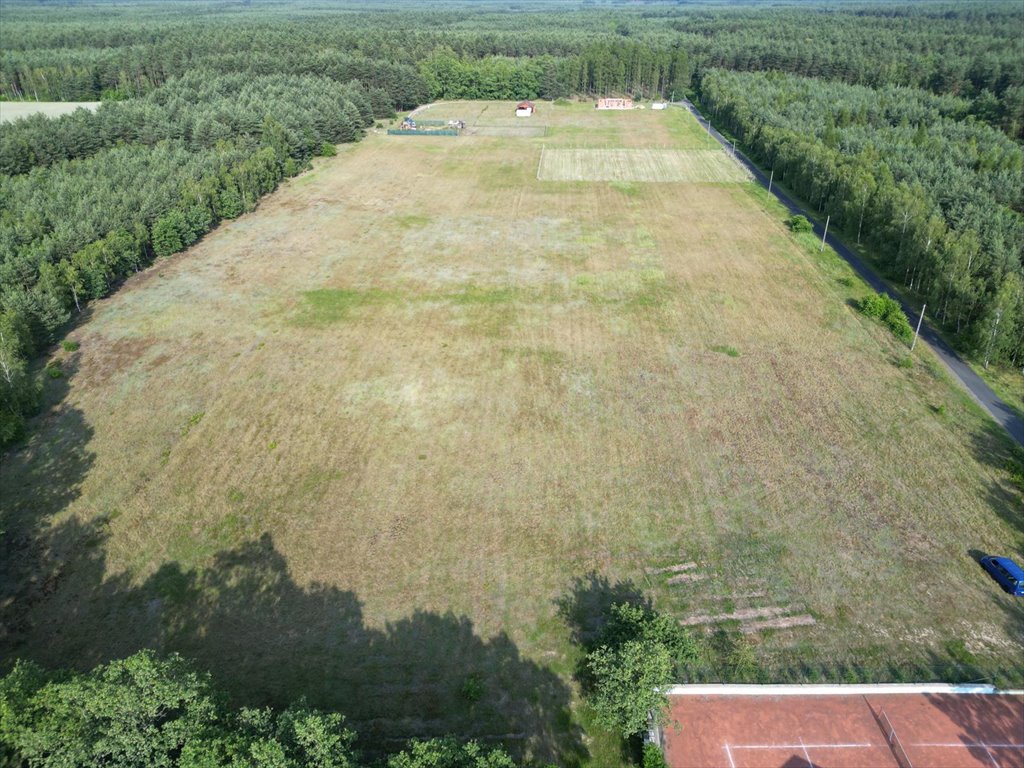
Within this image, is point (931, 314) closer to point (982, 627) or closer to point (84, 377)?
point (982, 627)

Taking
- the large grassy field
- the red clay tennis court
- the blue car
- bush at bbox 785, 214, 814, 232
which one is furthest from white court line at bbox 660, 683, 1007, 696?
bush at bbox 785, 214, 814, 232

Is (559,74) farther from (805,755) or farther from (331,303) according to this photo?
(805,755)

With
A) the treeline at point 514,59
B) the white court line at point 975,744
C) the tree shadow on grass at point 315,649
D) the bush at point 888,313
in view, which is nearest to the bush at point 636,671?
the tree shadow on grass at point 315,649

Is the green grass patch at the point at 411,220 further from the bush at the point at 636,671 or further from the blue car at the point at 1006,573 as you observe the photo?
the blue car at the point at 1006,573

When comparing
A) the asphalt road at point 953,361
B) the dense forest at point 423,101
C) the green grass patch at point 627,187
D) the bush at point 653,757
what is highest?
the dense forest at point 423,101

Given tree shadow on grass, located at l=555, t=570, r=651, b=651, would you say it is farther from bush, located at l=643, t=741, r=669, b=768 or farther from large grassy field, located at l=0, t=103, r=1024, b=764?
bush, located at l=643, t=741, r=669, b=768

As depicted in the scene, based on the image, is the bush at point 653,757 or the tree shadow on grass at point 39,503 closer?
the bush at point 653,757
